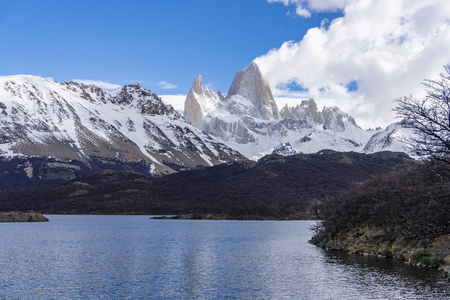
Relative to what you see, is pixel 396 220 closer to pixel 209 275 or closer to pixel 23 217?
pixel 209 275

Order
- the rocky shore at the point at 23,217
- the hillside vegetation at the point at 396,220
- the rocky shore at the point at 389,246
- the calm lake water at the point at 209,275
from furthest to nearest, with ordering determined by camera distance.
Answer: the rocky shore at the point at 23,217, the rocky shore at the point at 389,246, the calm lake water at the point at 209,275, the hillside vegetation at the point at 396,220

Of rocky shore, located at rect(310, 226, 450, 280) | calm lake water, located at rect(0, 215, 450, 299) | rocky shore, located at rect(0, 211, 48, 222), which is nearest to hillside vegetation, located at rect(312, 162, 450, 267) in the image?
rocky shore, located at rect(310, 226, 450, 280)

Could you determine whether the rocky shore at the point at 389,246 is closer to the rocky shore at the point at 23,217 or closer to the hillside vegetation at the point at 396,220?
the hillside vegetation at the point at 396,220

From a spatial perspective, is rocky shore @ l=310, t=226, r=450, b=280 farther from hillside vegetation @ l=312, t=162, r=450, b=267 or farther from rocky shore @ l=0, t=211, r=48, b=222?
rocky shore @ l=0, t=211, r=48, b=222

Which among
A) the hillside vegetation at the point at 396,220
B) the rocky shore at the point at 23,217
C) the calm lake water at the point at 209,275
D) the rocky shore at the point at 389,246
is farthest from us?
the rocky shore at the point at 23,217

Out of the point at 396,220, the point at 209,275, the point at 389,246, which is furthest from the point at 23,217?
the point at 396,220

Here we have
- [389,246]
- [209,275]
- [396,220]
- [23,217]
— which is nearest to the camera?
[209,275]

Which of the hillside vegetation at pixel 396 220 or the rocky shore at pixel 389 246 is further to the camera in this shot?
the rocky shore at pixel 389 246

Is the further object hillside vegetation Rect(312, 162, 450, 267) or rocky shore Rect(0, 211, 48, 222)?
rocky shore Rect(0, 211, 48, 222)

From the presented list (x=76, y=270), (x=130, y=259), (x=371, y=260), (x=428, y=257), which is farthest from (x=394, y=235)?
(x=76, y=270)

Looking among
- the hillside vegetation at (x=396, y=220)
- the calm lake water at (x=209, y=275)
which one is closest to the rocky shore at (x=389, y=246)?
the hillside vegetation at (x=396, y=220)

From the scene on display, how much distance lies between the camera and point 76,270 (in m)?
48.7

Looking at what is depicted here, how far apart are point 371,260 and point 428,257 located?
874cm

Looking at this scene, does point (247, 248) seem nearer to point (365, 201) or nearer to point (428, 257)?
point (365, 201)
